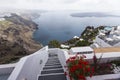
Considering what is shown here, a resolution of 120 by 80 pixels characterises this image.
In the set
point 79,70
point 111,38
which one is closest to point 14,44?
point 111,38

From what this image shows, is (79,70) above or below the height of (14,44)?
above

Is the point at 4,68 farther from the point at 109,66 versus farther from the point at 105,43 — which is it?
the point at 105,43

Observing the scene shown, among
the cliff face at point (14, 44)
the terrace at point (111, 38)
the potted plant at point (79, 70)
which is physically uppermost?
the potted plant at point (79, 70)

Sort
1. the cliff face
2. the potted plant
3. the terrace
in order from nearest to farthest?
1. the potted plant
2. the terrace
3. the cliff face

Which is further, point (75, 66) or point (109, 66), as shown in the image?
point (109, 66)

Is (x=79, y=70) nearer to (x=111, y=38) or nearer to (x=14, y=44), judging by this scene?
(x=111, y=38)

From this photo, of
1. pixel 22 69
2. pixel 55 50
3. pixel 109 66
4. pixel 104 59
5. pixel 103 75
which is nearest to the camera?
pixel 22 69

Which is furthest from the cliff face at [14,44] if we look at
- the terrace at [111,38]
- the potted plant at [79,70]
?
the terrace at [111,38]

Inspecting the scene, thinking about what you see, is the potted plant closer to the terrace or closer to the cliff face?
the cliff face

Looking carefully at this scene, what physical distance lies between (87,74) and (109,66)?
1.52 meters

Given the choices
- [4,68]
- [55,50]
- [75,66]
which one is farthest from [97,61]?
[55,50]

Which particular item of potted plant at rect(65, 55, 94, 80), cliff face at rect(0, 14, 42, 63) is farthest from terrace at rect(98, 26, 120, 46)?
potted plant at rect(65, 55, 94, 80)

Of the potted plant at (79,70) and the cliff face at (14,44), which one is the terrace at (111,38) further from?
the potted plant at (79,70)

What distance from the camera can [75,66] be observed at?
799 cm
